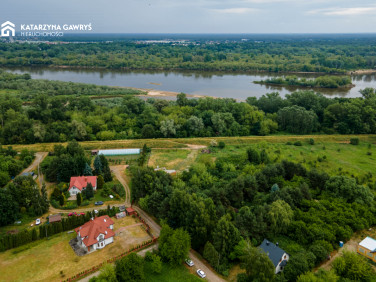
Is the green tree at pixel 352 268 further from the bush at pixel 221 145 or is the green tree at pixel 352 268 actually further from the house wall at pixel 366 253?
the bush at pixel 221 145

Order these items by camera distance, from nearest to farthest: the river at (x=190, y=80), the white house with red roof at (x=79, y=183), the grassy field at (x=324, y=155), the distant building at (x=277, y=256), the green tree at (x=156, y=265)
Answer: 1. the distant building at (x=277, y=256)
2. the green tree at (x=156, y=265)
3. the white house with red roof at (x=79, y=183)
4. the grassy field at (x=324, y=155)
5. the river at (x=190, y=80)

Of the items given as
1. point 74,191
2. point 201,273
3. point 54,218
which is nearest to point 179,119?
point 74,191

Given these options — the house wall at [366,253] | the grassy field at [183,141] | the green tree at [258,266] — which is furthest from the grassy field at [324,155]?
the green tree at [258,266]

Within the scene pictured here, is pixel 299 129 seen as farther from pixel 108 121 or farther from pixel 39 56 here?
pixel 39 56

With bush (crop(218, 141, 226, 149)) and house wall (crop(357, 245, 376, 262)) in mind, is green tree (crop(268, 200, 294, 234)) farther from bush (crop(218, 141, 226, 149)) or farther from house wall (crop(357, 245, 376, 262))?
bush (crop(218, 141, 226, 149))

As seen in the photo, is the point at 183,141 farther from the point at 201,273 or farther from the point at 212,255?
the point at 201,273

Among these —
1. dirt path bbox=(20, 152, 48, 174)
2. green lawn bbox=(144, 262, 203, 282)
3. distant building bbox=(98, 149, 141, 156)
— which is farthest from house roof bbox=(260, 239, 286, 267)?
dirt path bbox=(20, 152, 48, 174)
